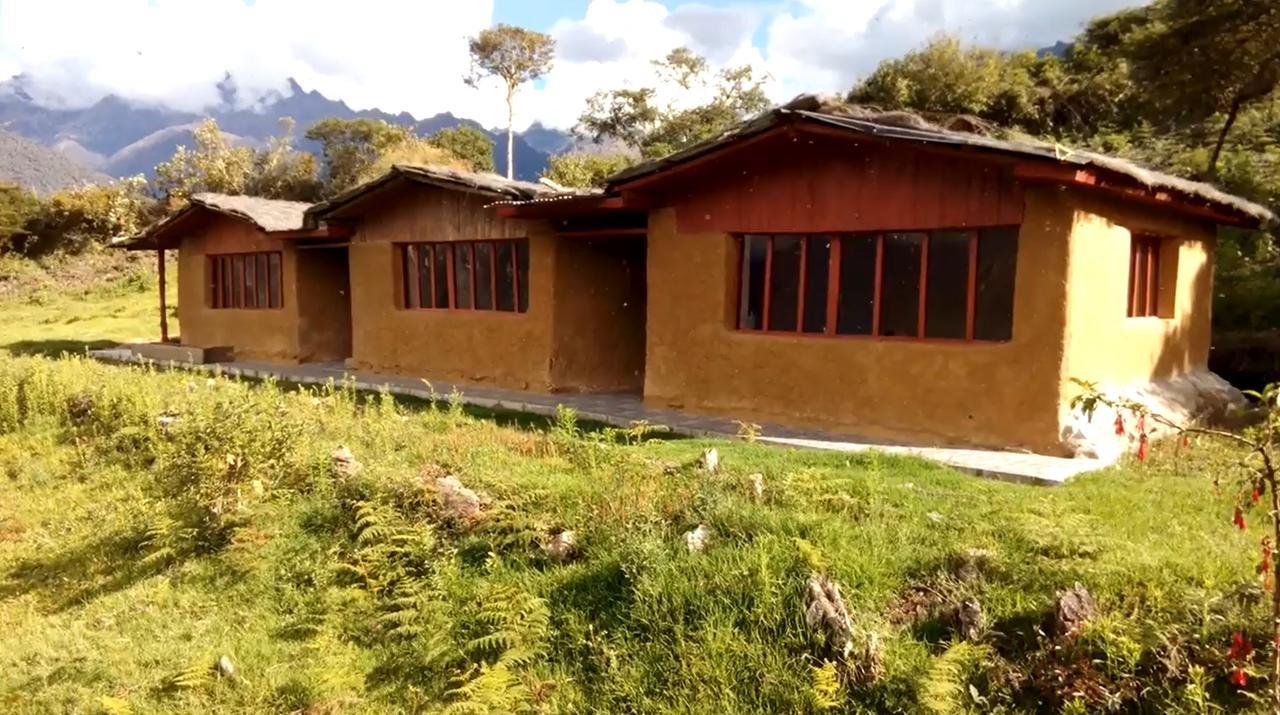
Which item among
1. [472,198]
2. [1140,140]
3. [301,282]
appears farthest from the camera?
[1140,140]

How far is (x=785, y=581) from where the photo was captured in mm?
5047

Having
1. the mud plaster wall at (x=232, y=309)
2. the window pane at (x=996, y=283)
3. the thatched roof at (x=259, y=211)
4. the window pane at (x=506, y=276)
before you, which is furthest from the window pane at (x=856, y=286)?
the mud plaster wall at (x=232, y=309)

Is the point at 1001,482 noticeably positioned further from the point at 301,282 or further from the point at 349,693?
the point at 301,282

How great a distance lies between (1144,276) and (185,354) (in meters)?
17.5

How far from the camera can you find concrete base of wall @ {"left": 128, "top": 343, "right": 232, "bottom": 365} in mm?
18234

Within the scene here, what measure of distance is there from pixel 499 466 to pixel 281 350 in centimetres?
1203

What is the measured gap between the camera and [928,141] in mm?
8250

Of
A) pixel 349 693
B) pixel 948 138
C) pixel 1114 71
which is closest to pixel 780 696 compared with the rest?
pixel 349 693

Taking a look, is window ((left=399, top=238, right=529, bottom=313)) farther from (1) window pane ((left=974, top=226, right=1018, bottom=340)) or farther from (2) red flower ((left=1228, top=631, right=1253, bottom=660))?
(2) red flower ((left=1228, top=631, right=1253, bottom=660))

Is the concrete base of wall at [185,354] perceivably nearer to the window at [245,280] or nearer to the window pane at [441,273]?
the window at [245,280]

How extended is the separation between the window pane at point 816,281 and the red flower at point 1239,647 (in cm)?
613

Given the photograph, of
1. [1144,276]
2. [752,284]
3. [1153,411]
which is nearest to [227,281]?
[752,284]

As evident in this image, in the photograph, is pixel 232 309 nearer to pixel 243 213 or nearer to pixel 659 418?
pixel 243 213

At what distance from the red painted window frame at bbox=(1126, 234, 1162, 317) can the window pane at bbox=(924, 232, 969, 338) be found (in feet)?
7.71
